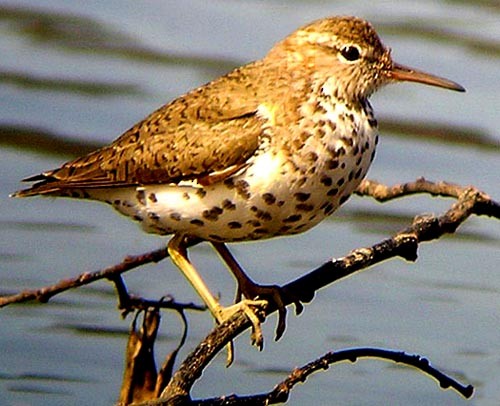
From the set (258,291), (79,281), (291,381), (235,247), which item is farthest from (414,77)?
(235,247)

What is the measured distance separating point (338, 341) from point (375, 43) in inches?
159

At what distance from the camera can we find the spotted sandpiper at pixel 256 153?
7902mm

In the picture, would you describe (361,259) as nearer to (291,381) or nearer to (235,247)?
(291,381)

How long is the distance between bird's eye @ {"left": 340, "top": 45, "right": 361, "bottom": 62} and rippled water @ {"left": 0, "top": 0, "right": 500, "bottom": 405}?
148 inches

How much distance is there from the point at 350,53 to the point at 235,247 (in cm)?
459

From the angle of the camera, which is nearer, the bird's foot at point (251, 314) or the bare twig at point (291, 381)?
the bare twig at point (291, 381)

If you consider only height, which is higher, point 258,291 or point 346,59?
point 346,59

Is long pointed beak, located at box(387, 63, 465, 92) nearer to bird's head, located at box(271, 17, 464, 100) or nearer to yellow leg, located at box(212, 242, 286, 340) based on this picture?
bird's head, located at box(271, 17, 464, 100)

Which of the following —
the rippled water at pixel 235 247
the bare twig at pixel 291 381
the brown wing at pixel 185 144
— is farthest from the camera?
the rippled water at pixel 235 247

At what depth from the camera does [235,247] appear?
41.9ft

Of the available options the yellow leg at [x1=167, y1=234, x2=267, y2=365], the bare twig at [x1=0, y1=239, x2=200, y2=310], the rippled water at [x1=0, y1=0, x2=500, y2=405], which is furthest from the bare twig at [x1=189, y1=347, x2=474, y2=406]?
the rippled water at [x1=0, y1=0, x2=500, y2=405]

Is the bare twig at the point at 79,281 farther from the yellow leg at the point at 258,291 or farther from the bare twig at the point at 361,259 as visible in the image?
the bare twig at the point at 361,259

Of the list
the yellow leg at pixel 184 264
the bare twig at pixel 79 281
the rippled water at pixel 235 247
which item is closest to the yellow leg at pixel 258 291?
the yellow leg at pixel 184 264

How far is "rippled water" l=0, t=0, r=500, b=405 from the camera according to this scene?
11945 millimetres
